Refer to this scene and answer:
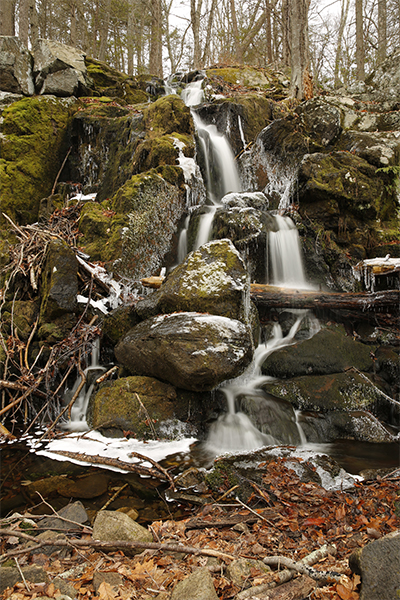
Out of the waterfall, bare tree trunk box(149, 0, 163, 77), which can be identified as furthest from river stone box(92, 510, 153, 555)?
bare tree trunk box(149, 0, 163, 77)

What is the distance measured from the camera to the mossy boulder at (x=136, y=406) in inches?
192

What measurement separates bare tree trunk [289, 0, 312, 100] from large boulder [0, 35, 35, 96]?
955cm

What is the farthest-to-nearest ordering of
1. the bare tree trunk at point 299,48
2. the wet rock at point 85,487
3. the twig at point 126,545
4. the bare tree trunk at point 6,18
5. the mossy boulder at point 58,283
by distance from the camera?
the bare tree trunk at point 6,18 < the bare tree trunk at point 299,48 < the mossy boulder at point 58,283 < the wet rock at point 85,487 < the twig at point 126,545

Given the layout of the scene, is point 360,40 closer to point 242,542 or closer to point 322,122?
point 322,122

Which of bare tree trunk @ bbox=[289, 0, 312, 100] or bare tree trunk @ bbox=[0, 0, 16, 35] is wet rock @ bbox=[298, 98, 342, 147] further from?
bare tree trunk @ bbox=[0, 0, 16, 35]

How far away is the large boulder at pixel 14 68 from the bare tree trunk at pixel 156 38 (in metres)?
8.04

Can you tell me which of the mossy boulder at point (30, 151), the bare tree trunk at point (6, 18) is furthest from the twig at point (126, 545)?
the bare tree trunk at point (6, 18)

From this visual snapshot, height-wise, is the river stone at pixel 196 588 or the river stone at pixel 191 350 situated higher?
the river stone at pixel 191 350

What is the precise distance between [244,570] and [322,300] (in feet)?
18.3

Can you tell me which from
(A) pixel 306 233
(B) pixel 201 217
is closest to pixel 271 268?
(A) pixel 306 233

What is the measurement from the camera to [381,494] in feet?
10.7

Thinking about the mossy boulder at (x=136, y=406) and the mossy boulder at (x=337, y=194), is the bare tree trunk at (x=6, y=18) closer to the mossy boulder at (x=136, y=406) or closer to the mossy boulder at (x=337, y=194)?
the mossy boulder at (x=337, y=194)

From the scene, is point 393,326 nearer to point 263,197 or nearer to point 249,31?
point 263,197

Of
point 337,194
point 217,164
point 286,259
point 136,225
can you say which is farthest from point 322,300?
point 217,164
